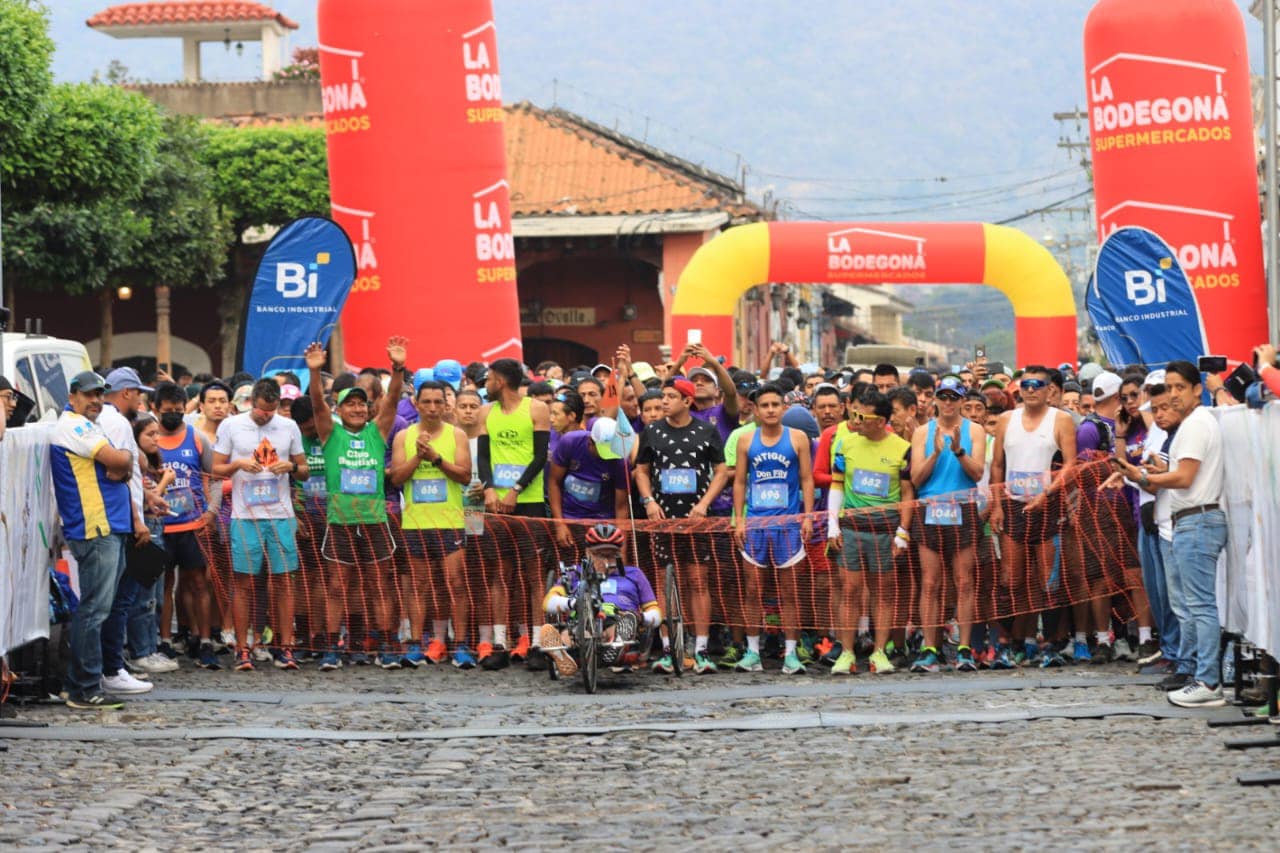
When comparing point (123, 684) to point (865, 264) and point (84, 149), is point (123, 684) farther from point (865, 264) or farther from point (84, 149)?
point (84, 149)

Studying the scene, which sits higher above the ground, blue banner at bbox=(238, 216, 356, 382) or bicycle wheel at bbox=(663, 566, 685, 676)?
blue banner at bbox=(238, 216, 356, 382)

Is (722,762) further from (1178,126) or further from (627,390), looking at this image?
(1178,126)

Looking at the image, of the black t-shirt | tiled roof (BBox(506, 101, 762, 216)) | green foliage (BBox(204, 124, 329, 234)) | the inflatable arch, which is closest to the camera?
the black t-shirt

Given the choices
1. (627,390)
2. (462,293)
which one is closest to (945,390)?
(627,390)

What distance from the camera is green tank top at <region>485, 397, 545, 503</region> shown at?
13094 mm

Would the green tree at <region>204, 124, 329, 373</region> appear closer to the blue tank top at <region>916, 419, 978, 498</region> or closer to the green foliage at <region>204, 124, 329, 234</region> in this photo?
the green foliage at <region>204, 124, 329, 234</region>

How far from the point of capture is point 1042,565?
12508 mm

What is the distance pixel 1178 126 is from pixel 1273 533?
12.3 m

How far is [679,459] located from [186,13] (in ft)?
195

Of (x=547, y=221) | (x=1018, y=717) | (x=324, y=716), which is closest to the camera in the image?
(x=1018, y=717)

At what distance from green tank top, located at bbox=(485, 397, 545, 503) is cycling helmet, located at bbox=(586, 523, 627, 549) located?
114cm

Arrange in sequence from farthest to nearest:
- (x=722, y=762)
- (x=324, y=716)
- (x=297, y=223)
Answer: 1. (x=297, y=223)
2. (x=324, y=716)
3. (x=722, y=762)

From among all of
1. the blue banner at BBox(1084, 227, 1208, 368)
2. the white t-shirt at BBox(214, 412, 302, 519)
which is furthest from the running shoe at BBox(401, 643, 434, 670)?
the blue banner at BBox(1084, 227, 1208, 368)

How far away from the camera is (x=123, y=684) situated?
11.4 meters
